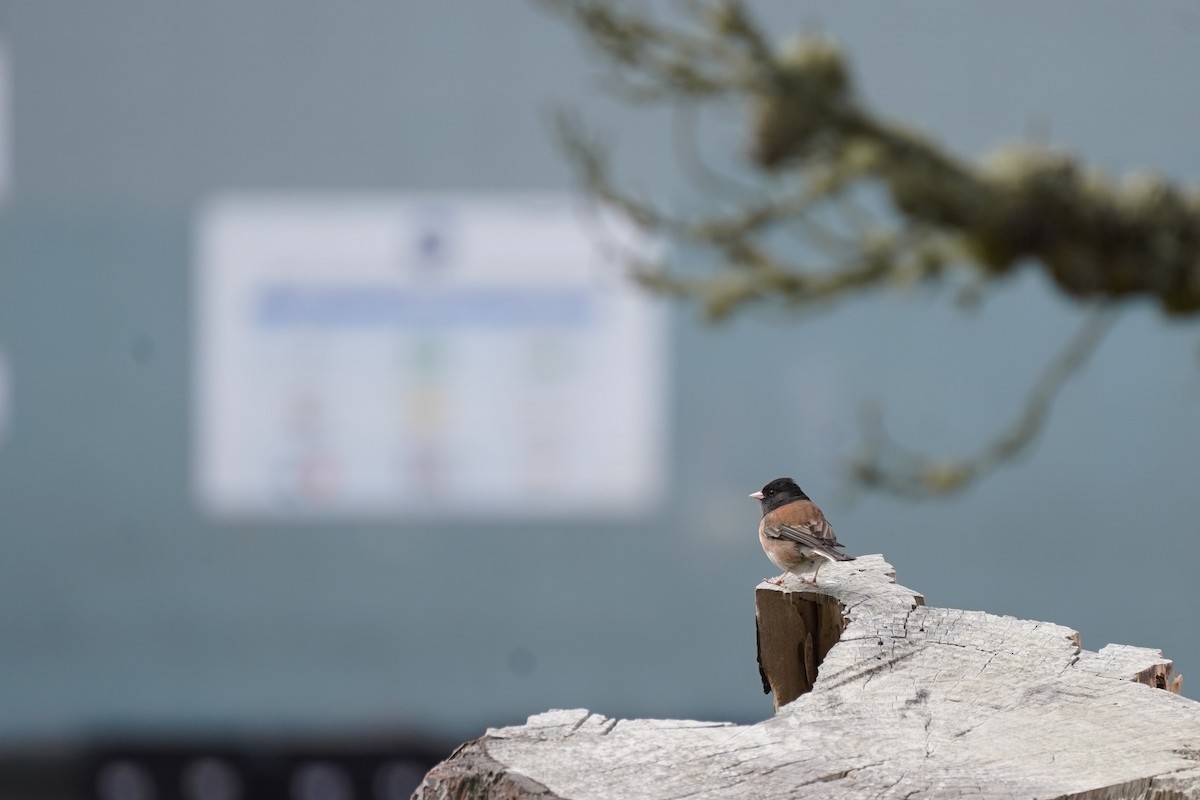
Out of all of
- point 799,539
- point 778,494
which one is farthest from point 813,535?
point 778,494

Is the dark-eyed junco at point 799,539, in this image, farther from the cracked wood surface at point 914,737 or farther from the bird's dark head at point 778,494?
the cracked wood surface at point 914,737

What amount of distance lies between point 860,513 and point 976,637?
2.69 metres

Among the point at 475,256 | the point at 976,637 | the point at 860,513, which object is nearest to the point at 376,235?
the point at 475,256

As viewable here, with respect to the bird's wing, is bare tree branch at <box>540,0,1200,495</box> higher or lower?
higher

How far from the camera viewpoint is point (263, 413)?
4.10 meters

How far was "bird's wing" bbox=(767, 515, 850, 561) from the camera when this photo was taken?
170 cm

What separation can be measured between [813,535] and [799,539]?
0.03 meters

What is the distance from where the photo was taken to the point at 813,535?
5.73ft

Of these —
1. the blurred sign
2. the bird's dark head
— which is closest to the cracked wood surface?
the bird's dark head

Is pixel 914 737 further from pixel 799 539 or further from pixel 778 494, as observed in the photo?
pixel 778 494

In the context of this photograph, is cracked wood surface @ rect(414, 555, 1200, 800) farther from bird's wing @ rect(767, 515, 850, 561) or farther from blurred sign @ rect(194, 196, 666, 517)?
blurred sign @ rect(194, 196, 666, 517)

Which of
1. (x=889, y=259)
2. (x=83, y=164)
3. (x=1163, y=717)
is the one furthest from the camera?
(x=83, y=164)

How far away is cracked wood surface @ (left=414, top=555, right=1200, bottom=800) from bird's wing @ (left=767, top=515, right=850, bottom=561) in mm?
165

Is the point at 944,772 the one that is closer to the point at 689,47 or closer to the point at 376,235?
the point at 689,47
